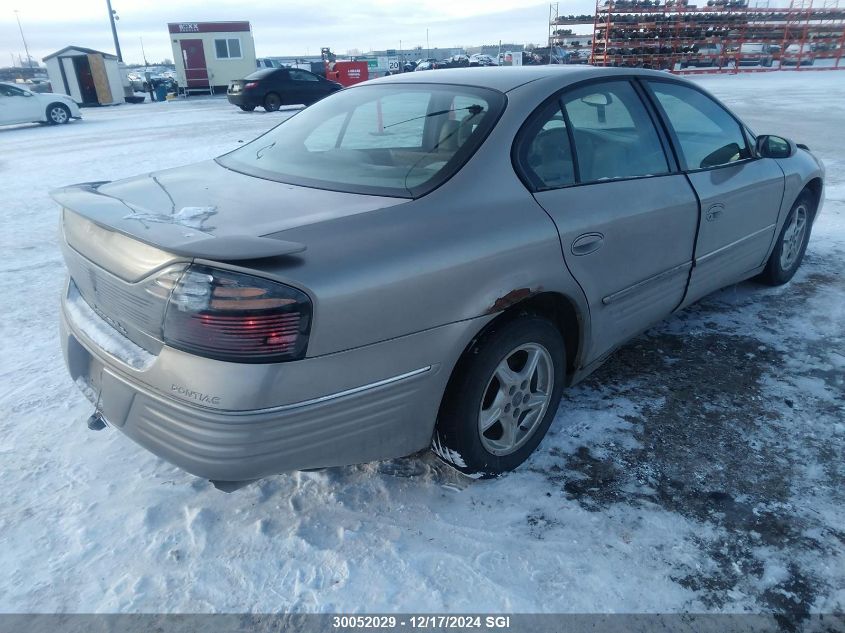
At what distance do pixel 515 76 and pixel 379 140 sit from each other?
0.68 m

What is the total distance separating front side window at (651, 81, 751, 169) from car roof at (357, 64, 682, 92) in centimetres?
24

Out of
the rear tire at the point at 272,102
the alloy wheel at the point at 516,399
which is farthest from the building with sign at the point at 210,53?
the alloy wheel at the point at 516,399

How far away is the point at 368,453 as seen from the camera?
79.7 inches

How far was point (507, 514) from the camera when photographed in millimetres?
2262

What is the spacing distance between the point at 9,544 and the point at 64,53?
30.2 meters

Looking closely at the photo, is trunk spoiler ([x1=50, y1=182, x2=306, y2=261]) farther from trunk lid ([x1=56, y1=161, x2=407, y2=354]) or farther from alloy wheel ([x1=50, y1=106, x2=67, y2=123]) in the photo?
alloy wheel ([x1=50, y1=106, x2=67, y2=123])

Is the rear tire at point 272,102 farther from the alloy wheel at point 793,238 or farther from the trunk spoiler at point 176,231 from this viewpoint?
the trunk spoiler at point 176,231

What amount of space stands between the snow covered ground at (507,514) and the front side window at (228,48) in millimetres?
29801

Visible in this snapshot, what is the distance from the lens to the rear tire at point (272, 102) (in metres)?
18.2

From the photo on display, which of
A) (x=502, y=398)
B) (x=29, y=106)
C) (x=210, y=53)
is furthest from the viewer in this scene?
(x=210, y=53)

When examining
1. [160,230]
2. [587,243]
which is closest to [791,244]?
[587,243]

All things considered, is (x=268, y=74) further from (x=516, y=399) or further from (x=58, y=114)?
(x=516, y=399)

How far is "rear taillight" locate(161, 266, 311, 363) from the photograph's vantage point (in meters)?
1.69

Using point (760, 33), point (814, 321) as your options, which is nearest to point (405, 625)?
point (814, 321)
